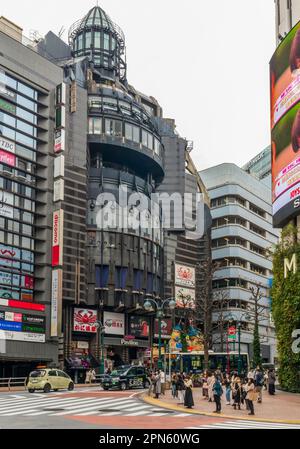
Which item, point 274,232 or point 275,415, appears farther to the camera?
point 274,232

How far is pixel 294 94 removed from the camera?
50.1m

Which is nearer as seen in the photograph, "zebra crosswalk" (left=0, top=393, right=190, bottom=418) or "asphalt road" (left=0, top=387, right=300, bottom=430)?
"asphalt road" (left=0, top=387, right=300, bottom=430)

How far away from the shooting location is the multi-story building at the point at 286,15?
188 ft

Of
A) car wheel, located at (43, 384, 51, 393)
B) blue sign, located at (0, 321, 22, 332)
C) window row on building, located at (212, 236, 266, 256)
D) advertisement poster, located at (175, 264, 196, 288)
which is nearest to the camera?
car wheel, located at (43, 384, 51, 393)

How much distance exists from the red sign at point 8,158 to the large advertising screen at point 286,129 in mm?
31538

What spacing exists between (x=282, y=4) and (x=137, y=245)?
1572 inches

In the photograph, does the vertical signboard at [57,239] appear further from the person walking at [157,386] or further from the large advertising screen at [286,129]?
the person walking at [157,386]

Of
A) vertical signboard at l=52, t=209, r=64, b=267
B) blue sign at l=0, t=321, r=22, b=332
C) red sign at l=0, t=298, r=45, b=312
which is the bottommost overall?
blue sign at l=0, t=321, r=22, b=332

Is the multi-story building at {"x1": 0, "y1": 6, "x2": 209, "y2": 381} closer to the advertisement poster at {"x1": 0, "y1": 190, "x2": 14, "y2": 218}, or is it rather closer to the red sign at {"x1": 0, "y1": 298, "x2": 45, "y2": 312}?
the advertisement poster at {"x1": 0, "y1": 190, "x2": 14, "y2": 218}

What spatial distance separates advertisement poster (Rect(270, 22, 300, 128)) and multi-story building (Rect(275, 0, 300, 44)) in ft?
14.8

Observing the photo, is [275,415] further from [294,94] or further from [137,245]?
[137,245]

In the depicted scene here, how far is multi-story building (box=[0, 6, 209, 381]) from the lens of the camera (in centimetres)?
7719

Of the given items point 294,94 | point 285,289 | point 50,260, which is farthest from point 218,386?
point 50,260

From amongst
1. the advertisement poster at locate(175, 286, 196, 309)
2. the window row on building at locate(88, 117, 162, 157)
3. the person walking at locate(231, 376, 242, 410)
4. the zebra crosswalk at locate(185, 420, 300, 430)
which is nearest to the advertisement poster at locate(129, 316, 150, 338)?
the advertisement poster at locate(175, 286, 196, 309)
